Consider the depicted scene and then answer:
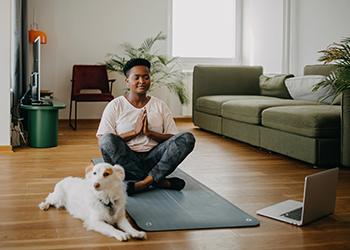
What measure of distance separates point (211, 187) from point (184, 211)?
0.56 meters

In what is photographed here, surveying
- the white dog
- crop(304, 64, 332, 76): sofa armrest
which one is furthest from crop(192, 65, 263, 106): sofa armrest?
the white dog

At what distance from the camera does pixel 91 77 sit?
19.0 feet

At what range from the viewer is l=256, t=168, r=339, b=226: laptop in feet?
5.96

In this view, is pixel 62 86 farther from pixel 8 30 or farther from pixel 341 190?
pixel 341 190

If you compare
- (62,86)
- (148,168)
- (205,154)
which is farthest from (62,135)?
(148,168)

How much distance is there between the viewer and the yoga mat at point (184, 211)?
1847 millimetres

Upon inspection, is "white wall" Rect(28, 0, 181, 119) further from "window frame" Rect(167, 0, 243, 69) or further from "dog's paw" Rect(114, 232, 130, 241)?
"dog's paw" Rect(114, 232, 130, 241)

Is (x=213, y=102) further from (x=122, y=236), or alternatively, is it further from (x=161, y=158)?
(x=122, y=236)

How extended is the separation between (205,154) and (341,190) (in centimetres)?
143

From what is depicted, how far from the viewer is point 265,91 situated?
16.9 ft

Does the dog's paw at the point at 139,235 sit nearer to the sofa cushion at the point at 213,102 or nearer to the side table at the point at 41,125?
the side table at the point at 41,125

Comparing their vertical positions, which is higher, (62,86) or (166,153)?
(62,86)

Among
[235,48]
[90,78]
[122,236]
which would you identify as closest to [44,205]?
[122,236]

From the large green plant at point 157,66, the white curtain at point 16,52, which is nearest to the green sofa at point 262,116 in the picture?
the large green plant at point 157,66
